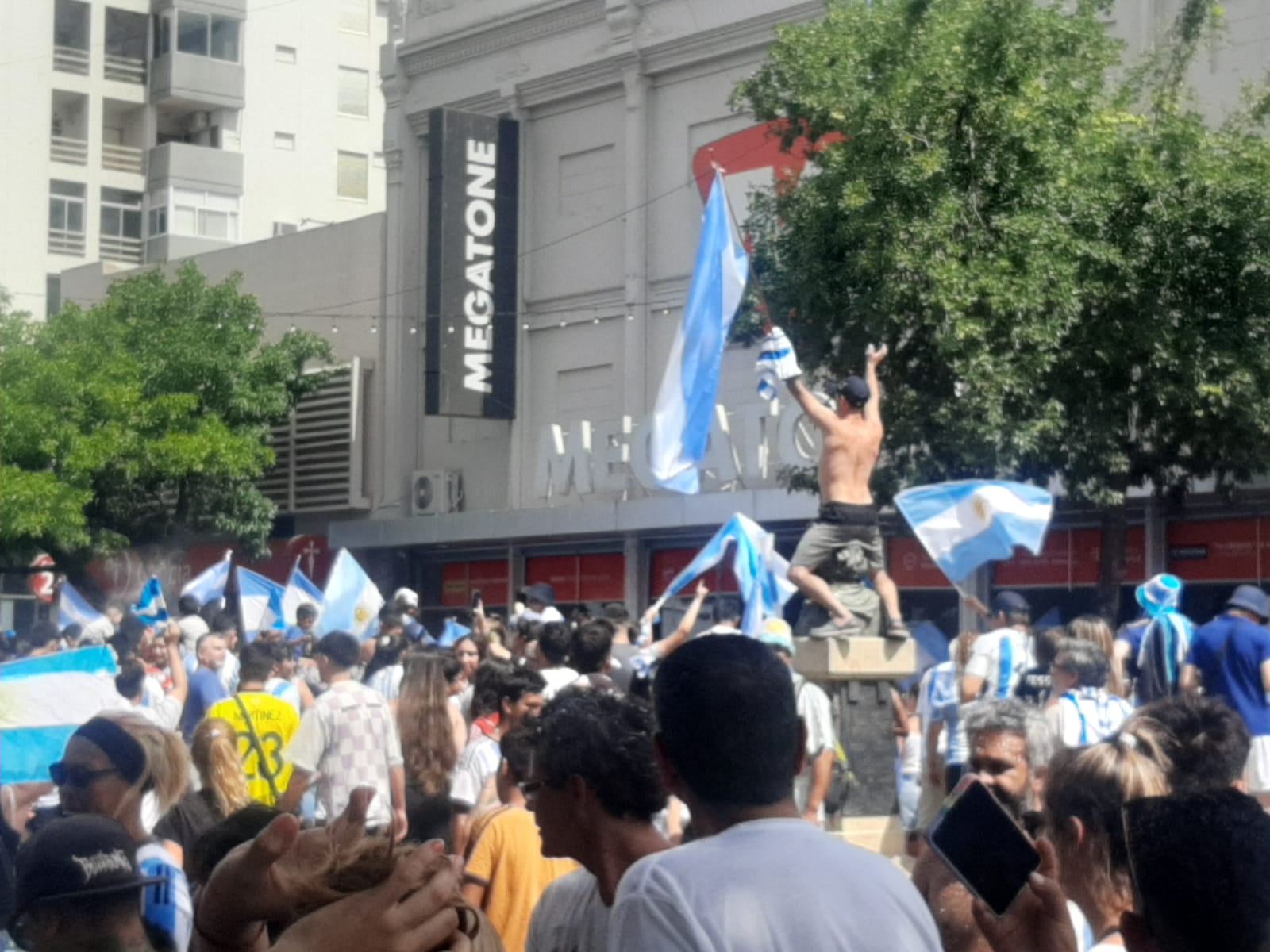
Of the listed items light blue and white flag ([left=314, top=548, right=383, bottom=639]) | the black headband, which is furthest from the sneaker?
light blue and white flag ([left=314, top=548, right=383, bottom=639])

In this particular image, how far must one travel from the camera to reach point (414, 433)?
3238cm

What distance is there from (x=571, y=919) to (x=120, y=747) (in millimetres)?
1668

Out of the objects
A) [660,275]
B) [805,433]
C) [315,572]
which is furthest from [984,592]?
[315,572]

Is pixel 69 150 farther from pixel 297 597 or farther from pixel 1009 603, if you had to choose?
pixel 1009 603

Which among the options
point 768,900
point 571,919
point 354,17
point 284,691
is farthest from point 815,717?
point 354,17

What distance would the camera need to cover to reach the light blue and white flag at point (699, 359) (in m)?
12.5

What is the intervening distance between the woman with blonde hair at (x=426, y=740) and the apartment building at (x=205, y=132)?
24.0 m

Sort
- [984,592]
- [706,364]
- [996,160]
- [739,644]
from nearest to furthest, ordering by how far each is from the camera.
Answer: [739,644], [706,364], [996,160], [984,592]

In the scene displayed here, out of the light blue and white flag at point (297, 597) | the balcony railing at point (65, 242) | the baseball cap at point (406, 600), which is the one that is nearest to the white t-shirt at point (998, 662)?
the baseball cap at point (406, 600)

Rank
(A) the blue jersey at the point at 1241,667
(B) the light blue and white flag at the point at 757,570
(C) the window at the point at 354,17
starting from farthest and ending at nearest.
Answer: (C) the window at the point at 354,17
(B) the light blue and white flag at the point at 757,570
(A) the blue jersey at the point at 1241,667

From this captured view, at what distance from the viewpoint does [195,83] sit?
35281mm

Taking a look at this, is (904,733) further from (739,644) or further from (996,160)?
(996,160)

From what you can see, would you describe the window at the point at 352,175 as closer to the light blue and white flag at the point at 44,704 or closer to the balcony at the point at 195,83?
the balcony at the point at 195,83

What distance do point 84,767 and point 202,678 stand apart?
5634mm
